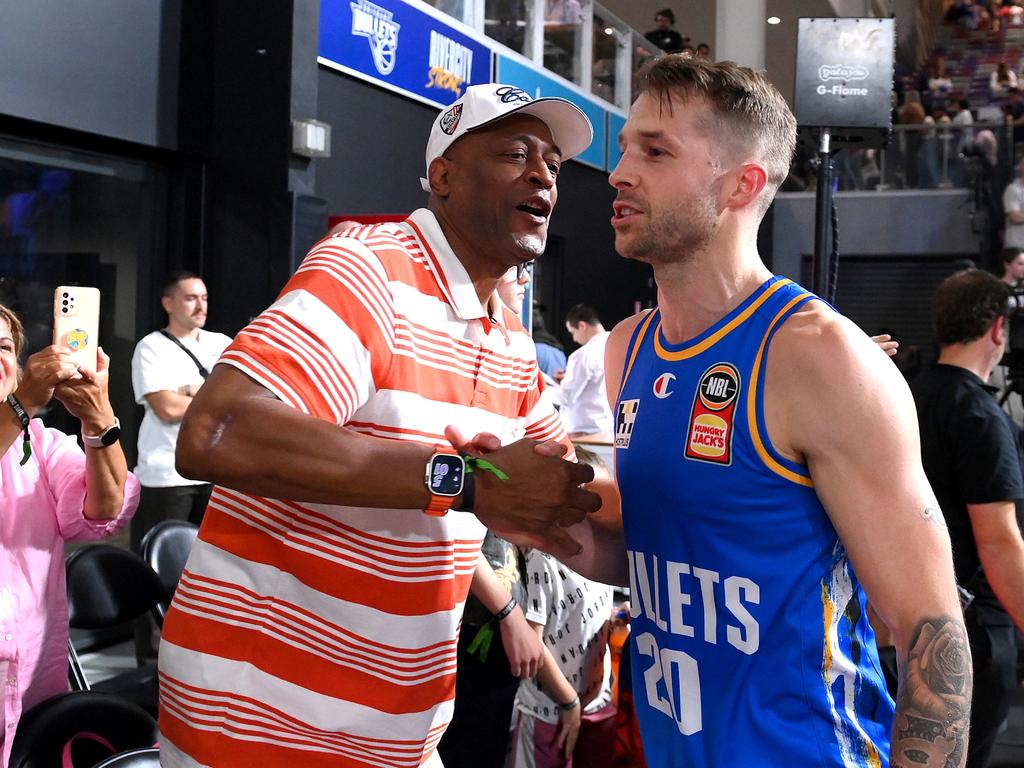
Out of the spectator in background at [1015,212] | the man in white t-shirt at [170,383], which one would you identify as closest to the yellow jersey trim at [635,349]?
the man in white t-shirt at [170,383]

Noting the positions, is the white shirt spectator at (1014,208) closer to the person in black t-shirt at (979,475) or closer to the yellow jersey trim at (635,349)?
the person in black t-shirt at (979,475)

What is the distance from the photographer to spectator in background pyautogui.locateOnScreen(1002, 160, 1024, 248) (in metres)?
11.3

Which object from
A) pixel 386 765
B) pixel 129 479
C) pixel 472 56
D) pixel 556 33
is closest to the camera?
pixel 386 765

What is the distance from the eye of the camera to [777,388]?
1.47 meters

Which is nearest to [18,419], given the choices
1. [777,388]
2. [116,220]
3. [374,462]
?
[374,462]

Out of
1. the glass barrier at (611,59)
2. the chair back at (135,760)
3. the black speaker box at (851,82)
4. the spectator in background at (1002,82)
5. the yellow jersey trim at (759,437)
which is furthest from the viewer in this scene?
the spectator in background at (1002,82)

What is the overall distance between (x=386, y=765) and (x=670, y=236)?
0.95m

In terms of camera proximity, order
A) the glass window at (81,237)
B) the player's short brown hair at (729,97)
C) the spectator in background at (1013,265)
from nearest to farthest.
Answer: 1. the player's short brown hair at (729,97)
2. the glass window at (81,237)
3. the spectator in background at (1013,265)

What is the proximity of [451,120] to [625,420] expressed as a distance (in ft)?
1.97

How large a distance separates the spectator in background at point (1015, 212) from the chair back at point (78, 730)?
1097 centimetres

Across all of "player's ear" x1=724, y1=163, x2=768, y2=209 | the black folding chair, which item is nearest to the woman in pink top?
the black folding chair

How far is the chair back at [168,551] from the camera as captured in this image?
3602 millimetres

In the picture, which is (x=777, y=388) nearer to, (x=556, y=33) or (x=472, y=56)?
(x=472, y=56)

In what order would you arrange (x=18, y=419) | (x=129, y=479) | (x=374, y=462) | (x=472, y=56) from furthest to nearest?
(x=472, y=56)
(x=129, y=479)
(x=18, y=419)
(x=374, y=462)
